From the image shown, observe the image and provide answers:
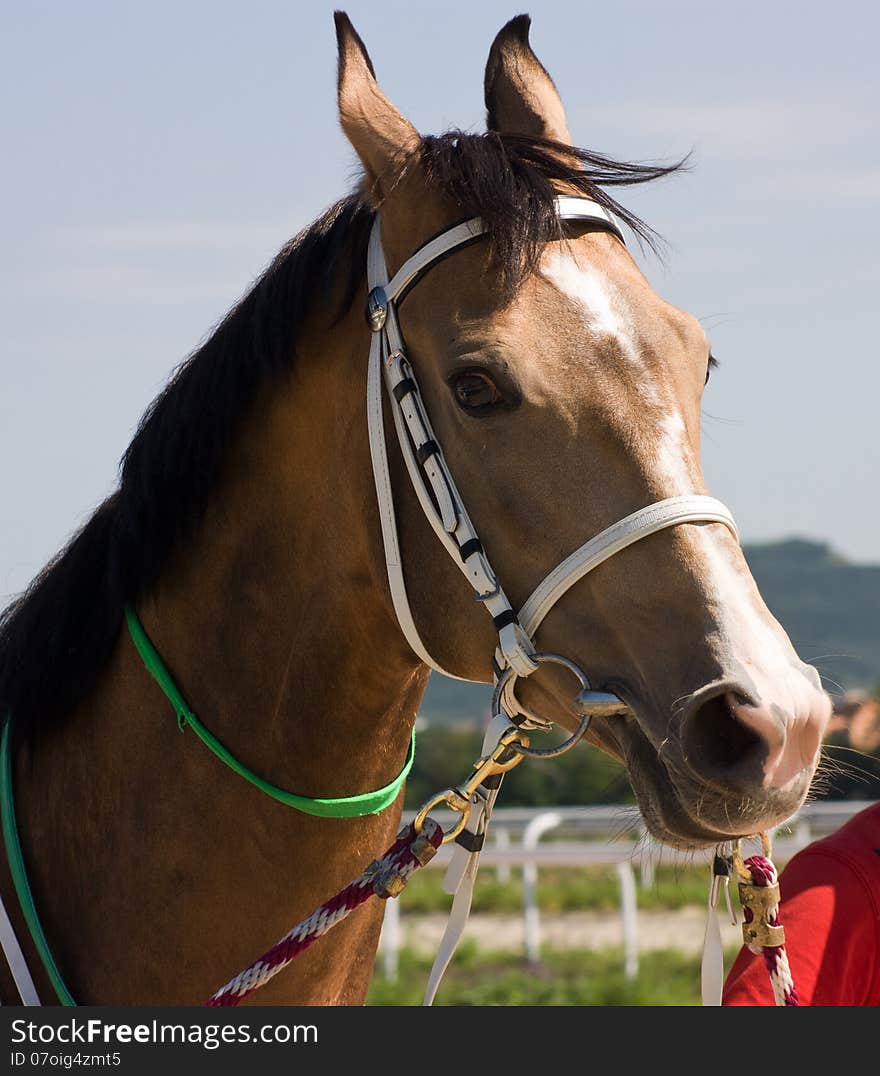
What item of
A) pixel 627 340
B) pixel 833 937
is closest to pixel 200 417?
pixel 627 340

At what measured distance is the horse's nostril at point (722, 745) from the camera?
2.25 m

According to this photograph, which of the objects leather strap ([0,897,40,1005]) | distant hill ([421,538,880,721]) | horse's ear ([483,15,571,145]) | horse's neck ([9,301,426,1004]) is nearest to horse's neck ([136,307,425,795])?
horse's neck ([9,301,426,1004])

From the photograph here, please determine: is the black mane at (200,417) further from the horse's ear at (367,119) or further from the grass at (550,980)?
the grass at (550,980)

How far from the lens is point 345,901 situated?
271 cm

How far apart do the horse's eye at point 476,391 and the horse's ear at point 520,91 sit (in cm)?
87

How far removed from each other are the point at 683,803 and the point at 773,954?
44cm

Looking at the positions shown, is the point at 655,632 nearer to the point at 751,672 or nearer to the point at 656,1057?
the point at 751,672

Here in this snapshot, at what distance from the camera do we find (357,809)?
2.92 metres

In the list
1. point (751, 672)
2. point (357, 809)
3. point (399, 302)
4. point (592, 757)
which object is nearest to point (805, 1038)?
point (751, 672)

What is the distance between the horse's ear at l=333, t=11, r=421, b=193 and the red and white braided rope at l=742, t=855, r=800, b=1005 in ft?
5.50

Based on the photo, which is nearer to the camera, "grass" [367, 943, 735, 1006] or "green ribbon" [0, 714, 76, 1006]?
"green ribbon" [0, 714, 76, 1006]

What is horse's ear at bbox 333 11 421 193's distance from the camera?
293 cm

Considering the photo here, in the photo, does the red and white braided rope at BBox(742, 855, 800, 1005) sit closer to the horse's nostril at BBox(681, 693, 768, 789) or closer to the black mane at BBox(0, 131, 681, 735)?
the horse's nostril at BBox(681, 693, 768, 789)

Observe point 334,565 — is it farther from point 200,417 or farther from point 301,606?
point 200,417
